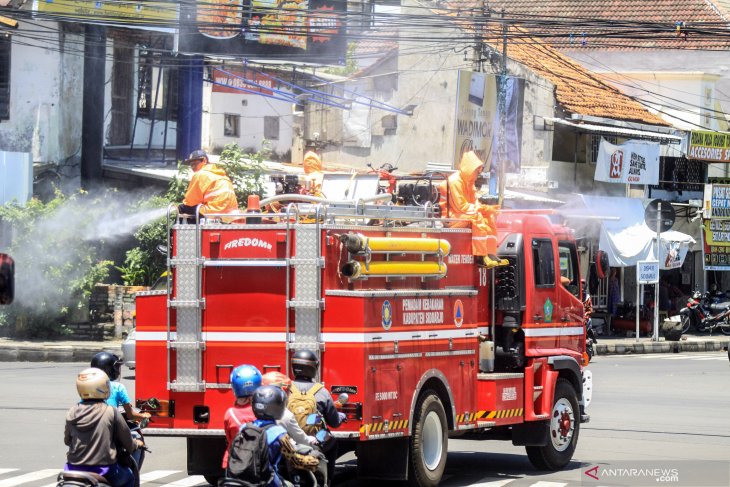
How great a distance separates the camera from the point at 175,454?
13.9 m

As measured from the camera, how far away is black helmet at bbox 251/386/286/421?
297 inches

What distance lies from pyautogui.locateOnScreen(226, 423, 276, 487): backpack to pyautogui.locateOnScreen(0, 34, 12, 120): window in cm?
2296

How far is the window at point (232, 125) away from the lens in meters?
38.8

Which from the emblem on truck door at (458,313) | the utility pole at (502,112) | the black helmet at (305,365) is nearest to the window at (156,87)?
the utility pole at (502,112)

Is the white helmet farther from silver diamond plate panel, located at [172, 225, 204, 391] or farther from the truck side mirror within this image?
silver diamond plate panel, located at [172, 225, 204, 391]

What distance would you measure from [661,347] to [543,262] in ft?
65.8

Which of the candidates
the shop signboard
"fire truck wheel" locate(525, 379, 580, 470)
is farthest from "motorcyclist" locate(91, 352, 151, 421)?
the shop signboard

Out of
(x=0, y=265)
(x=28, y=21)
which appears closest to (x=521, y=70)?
(x=28, y=21)

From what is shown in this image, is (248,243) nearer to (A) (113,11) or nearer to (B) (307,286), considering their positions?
(B) (307,286)

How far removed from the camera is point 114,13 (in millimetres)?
28906

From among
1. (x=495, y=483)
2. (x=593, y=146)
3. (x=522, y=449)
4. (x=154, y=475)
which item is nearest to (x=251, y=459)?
(x=495, y=483)

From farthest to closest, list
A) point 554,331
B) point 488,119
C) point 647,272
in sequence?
1. point 488,119
2. point 647,272
3. point 554,331

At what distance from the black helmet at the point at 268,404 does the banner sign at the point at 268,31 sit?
71.4 ft

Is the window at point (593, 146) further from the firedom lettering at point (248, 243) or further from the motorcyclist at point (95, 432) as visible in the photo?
the motorcyclist at point (95, 432)
